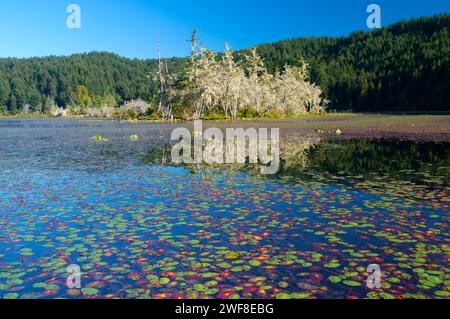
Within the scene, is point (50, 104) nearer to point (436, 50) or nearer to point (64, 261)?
point (436, 50)

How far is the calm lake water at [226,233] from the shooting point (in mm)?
6809

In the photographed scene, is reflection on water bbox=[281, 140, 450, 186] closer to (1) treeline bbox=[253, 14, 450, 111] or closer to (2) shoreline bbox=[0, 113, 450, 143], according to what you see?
(2) shoreline bbox=[0, 113, 450, 143]

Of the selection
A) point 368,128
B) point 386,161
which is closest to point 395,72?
point 368,128

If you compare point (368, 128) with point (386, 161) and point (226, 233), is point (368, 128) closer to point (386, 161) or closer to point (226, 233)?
point (386, 161)

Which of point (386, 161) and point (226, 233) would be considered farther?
point (386, 161)

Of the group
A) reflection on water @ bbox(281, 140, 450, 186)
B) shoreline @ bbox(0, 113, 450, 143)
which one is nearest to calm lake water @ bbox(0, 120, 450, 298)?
reflection on water @ bbox(281, 140, 450, 186)

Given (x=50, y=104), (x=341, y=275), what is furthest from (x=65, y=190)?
(x=50, y=104)

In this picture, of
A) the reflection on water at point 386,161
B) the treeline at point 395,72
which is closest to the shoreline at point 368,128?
the reflection on water at point 386,161

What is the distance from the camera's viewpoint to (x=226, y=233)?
9.52 m

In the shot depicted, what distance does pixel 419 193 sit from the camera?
13375 millimetres

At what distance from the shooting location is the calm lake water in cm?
681

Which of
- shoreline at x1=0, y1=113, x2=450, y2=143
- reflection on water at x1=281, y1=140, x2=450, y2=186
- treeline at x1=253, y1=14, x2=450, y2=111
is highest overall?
treeline at x1=253, y1=14, x2=450, y2=111

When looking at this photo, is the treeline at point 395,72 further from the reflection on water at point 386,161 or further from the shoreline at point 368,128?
the reflection on water at point 386,161
